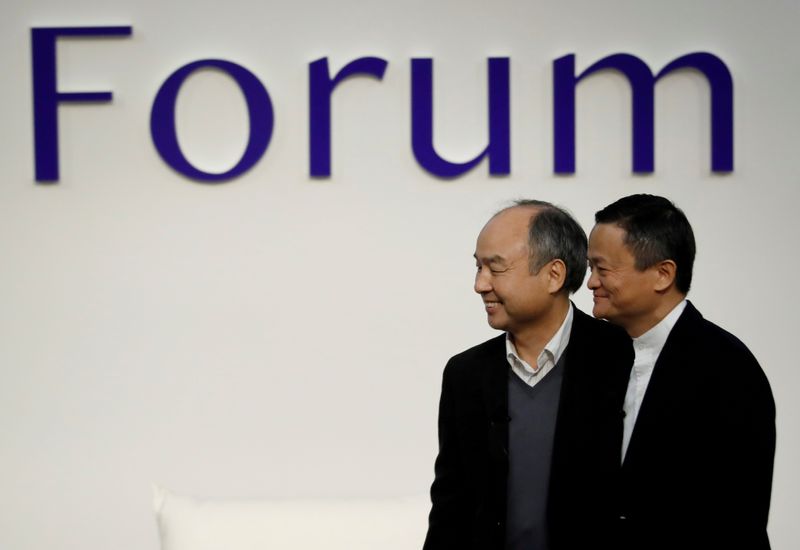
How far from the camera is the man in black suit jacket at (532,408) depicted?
6.95 ft

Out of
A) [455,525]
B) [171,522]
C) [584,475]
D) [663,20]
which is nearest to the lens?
[584,475]

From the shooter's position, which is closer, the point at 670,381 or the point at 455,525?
the point at 670,381

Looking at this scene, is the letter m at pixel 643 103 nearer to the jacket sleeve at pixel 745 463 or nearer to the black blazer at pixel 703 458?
the black blazer at pixel 703 458

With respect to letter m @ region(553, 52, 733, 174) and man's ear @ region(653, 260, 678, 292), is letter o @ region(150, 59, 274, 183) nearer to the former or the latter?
letter m @ region(553, 52, 733, 174)

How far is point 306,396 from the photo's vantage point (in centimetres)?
367

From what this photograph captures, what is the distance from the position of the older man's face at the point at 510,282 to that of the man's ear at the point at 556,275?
1 centimetres

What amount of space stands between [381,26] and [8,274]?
171 cm

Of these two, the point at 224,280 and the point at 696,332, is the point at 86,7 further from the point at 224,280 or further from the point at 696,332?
the point at 696,332

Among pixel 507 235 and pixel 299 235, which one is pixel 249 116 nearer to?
pixel 299 235

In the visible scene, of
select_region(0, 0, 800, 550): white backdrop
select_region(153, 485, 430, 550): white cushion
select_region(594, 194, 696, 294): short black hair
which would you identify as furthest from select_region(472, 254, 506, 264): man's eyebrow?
select_region(0, 0, 800, 550): white backdrop

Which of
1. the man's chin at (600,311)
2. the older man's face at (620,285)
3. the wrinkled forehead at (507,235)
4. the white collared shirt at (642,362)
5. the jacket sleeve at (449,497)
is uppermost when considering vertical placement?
the wrinkled forehead at (507,235)

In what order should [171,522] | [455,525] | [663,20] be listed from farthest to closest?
1. [663,20]
2. [171,522]
3. [455,525]

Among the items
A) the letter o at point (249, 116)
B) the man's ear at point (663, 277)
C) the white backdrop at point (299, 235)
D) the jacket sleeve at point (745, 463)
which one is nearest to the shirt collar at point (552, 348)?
the man's ear at point (663, 277)

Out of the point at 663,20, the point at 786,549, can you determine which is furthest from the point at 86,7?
the point at 786,549
